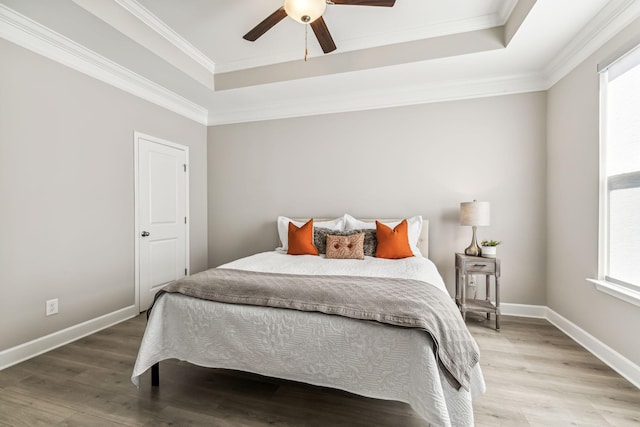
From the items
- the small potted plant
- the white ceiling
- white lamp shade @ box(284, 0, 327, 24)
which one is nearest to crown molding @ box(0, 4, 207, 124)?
the white ceiling

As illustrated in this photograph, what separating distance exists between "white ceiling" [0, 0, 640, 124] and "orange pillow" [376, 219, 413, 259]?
1.58 m

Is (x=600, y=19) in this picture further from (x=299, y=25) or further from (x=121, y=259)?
(x=121, y=259)

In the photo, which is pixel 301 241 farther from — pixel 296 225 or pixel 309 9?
pixel 309 9

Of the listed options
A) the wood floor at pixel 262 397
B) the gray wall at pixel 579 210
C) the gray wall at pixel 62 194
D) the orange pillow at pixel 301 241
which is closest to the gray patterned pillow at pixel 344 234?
the orange pillow at pixel 301 241

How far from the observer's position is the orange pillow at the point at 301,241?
3096 millimetres

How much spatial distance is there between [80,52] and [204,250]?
2.62 metres

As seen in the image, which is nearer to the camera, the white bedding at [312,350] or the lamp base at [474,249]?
the white bedding at [312,350]

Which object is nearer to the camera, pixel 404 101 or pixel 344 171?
pixel 404 101

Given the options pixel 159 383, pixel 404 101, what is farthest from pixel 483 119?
pixel 159 383

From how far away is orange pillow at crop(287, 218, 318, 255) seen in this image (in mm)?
3096

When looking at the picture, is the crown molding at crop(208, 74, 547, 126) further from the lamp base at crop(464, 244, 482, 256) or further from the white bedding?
the white bedding

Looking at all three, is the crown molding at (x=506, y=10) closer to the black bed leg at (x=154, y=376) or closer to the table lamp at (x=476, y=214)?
the table lamp at (x=476, y=214)

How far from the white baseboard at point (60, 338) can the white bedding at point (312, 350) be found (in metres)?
1.25

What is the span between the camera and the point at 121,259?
Answer: 3.02m
